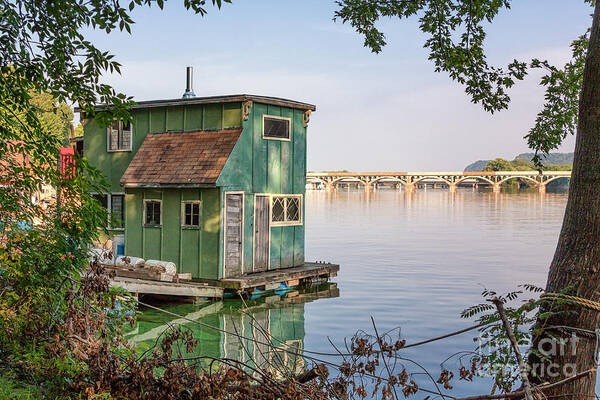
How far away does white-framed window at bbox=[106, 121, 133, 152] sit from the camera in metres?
20.7

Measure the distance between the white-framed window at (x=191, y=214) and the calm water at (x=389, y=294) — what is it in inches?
101

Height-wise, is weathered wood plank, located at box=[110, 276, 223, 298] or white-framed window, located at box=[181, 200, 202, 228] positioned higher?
white-framed window, located at box=[181, 200, 202, 228]

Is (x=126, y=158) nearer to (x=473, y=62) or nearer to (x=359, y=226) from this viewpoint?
(x=473, y=62)

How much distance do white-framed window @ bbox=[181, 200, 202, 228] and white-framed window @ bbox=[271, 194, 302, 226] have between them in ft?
8.19

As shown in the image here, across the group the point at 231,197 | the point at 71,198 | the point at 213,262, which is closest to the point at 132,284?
the point at 213,262

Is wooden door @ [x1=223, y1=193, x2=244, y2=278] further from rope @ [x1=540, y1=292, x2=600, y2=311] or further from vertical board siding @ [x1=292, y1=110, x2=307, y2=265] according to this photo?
rope @ [x1=540, y1=292, x2=600, y2=311]

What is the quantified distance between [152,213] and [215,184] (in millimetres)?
2890

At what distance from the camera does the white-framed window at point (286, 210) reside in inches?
764

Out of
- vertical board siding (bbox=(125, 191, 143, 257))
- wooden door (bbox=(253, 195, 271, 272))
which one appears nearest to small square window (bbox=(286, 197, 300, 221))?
wooden door (bbox=(253, 195, 271, 272))

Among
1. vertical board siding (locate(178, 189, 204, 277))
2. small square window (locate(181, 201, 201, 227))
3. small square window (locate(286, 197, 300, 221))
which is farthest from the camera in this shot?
small square window (locate(286, 197, 300, 221))

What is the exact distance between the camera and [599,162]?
16.2 ft

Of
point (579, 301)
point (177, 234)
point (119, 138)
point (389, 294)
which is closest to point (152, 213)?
point (177, 234)

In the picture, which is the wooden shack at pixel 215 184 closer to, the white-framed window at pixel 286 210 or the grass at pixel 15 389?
the white-framed window at pixel 286 210

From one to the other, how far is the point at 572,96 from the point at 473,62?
1.23m
